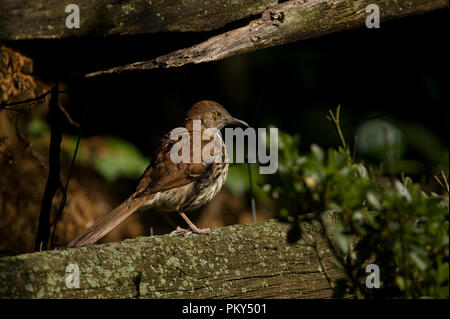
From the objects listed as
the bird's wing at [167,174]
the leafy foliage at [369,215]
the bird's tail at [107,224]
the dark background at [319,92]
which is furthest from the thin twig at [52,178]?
the dark background at [319,92]

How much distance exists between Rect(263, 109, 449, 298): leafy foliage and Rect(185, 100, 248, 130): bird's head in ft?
8.23

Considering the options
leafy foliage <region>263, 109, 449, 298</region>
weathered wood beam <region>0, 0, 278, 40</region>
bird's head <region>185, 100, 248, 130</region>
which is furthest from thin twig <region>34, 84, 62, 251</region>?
leafy foliage <region>263, 109, 449, 298</region>

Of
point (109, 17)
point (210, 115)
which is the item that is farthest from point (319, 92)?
point (109, 17)

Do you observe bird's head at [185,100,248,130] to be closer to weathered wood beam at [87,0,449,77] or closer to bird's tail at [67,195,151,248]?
bird's tail at [67,195,151,248]

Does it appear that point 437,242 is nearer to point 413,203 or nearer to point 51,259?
point 413,203

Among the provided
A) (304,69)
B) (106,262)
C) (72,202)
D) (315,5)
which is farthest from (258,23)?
(304,69)

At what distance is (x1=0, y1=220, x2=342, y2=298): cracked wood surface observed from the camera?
1.87 m

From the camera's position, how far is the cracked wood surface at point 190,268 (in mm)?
1866

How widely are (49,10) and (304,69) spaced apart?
3573 millimetres

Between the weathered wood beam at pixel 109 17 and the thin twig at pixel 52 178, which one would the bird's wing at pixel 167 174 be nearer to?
the thin twig at pixel 52 178

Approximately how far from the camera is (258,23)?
2.71 m

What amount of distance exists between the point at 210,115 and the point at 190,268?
7.47ft

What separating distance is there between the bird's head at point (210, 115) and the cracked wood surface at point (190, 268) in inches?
75.1

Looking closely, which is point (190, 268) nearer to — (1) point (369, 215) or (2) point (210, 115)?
(1) point (369, 215)
